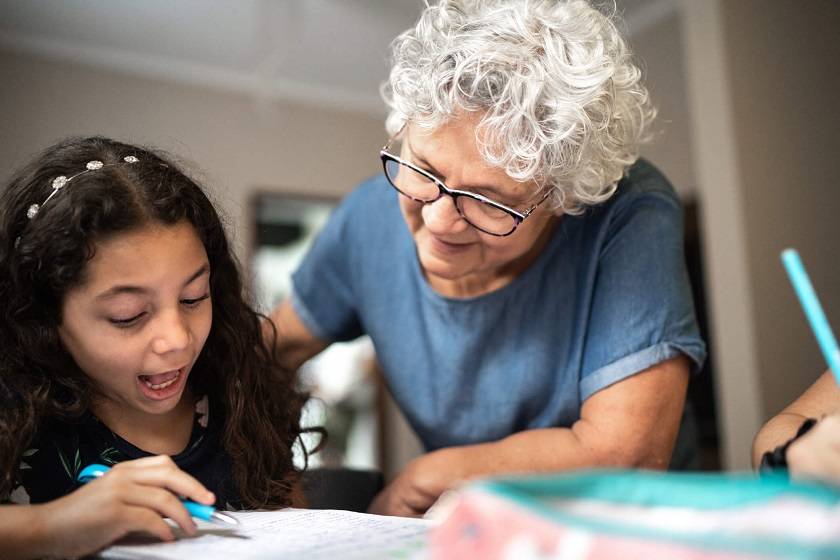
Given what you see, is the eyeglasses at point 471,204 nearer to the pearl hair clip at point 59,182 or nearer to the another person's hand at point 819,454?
the pearl hair clip at point 59,182

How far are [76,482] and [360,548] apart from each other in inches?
18.8

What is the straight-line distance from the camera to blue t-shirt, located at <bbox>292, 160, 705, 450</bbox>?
3.84 feet

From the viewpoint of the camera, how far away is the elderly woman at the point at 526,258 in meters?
1.07

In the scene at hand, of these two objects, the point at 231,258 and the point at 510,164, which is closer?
the point at 510,164

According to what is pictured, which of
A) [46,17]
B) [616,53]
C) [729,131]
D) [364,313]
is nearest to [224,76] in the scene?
[46,17]

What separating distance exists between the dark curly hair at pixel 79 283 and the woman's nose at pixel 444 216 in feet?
1.01

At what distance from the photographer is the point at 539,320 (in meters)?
1.27

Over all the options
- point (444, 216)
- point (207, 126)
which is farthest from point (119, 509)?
point (207, 126)

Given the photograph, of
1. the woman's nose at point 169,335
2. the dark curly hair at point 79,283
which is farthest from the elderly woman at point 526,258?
the woman's nose at point 169,335

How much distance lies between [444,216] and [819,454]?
61cm

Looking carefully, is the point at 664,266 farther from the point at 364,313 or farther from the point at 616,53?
the point at 364,313

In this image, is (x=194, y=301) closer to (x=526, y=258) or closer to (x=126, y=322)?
(x=126, y=322)

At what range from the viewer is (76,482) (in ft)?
3.10

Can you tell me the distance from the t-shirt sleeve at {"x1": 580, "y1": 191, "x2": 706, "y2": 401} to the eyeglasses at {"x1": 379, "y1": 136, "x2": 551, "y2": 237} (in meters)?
0.17
